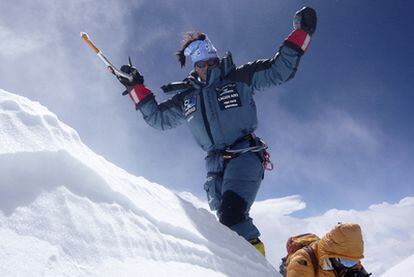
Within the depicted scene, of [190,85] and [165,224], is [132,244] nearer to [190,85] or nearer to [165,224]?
[165,224]

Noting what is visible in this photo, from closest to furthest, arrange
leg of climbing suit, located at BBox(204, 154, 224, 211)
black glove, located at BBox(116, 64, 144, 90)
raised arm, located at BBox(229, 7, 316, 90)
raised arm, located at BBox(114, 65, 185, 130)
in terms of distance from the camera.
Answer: leg of climbing suit, located at BBox(204, 154, 224, 211), raised arm, located at BBox(229, 7, 316, 90), raised arm, located at BBox(114, 65, 185, 130), black glove, located at BBox(116, 64, 144, 90)

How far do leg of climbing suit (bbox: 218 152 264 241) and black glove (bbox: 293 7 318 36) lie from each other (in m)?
2.08

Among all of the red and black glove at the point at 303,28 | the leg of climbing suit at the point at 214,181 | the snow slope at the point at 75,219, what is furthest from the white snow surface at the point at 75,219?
the red and black glove at the point at 303,28

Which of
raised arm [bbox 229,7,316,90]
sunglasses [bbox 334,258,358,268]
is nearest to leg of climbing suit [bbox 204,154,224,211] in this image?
raised arm [bbox 229,7,316,90]

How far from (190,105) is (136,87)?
1173 mm

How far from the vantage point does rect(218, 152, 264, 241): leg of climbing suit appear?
5008 millimetres

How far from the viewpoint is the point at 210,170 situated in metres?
5.78

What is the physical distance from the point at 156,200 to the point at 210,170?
2022mm

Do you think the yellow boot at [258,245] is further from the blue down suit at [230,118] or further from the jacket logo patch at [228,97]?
the jacket logo patch at [228,97]

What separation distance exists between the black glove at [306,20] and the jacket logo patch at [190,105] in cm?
185

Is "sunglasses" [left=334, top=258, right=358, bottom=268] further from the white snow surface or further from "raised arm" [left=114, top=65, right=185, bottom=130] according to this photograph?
"raised arm" [left=114, top=65, right=185, bottom=130]

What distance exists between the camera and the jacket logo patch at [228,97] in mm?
5637

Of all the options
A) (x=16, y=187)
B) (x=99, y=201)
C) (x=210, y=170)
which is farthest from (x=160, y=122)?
(x=16, y=187)

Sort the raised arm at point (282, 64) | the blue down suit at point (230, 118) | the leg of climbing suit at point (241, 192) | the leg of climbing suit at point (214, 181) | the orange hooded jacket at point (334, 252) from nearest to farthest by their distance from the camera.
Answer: the orange hooded jacket at point (334, 252) → the leg of climbing suit at point (241, 192) → the blue down suit at point (230, 118) → the leg of climbing suit at point (214, 181) → the raised arm at point (282, 64)
